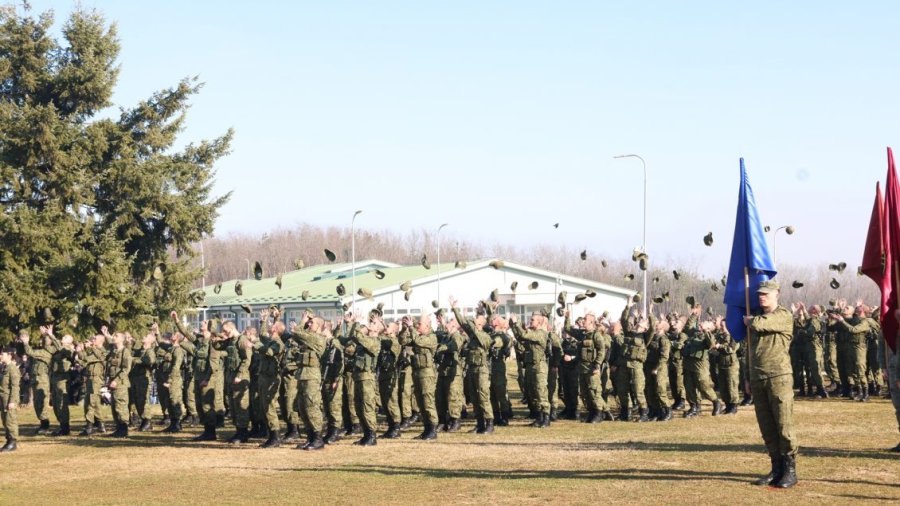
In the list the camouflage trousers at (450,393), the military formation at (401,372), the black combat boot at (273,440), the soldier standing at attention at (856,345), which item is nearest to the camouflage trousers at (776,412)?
the military formation at (401,372)

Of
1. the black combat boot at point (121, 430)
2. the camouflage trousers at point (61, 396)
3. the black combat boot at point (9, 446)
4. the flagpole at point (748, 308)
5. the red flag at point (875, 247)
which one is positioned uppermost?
the red flag at point (875, 247)

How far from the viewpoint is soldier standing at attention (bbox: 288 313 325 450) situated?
16.4 m

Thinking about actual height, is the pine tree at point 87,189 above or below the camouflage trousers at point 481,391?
above

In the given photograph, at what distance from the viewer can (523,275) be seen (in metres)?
55.3

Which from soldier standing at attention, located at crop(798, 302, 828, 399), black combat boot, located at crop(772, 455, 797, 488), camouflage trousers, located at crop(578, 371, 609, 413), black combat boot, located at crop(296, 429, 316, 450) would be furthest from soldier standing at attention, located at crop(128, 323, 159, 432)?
soldier standing at attention, located at crop(798, 302, 828, 399)

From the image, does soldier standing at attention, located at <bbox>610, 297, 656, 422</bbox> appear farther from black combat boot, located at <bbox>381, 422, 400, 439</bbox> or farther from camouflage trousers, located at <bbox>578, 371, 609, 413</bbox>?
black combat boot, located at <bbox>381, 422, 400, 439</bbox>

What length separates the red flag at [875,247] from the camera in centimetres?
1243

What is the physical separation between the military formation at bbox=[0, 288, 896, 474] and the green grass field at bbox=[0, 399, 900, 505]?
0.63 metres

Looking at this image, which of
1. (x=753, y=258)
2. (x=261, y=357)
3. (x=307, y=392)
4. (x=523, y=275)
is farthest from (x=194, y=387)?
(x=523, y=275)

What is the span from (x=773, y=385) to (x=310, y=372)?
767 cm

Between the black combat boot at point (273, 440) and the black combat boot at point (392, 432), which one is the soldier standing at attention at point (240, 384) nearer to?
the black combat boot at point (273, 440)

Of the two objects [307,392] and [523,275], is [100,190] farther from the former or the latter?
[523,275]

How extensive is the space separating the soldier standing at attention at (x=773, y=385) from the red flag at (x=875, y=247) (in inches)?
74.1

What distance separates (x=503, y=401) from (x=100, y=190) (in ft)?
58.2
